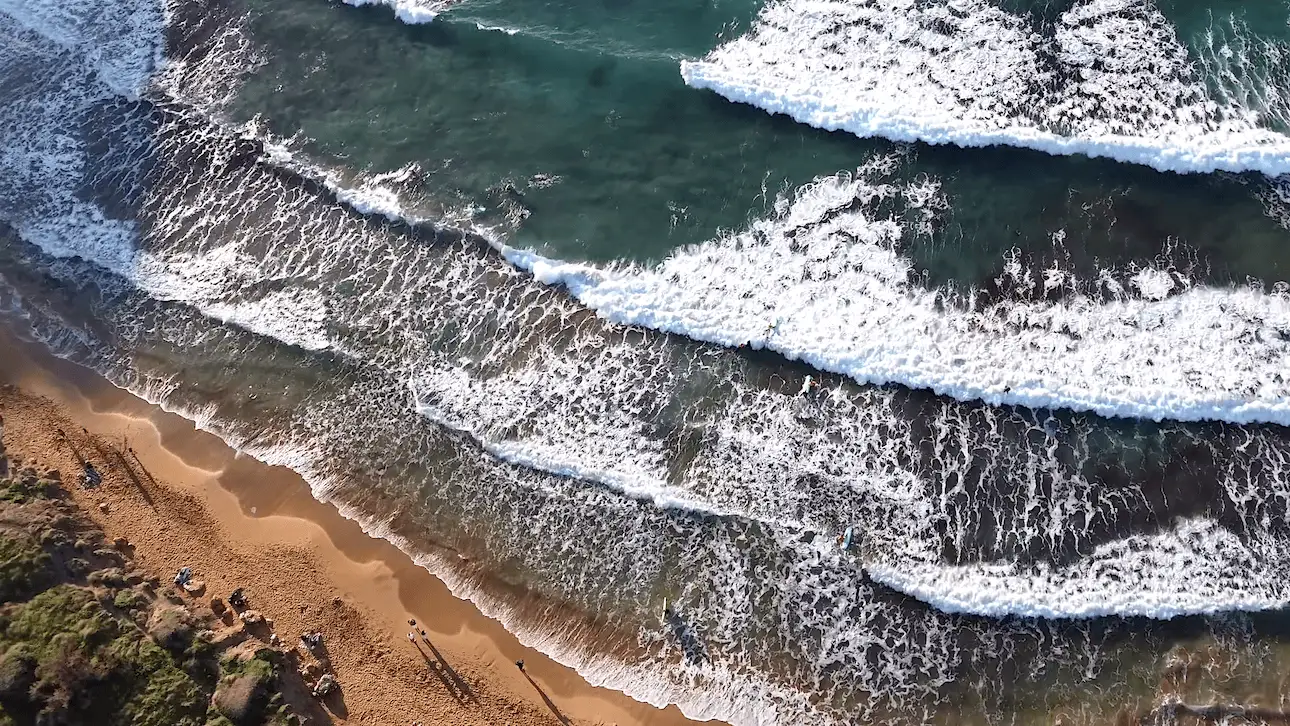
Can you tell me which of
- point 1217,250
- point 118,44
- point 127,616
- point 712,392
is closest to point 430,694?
point 127,616

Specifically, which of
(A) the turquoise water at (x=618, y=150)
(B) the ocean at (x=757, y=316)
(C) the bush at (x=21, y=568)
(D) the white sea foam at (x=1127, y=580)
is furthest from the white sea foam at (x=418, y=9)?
(D) the white sea foam at (x=1127, y=580)

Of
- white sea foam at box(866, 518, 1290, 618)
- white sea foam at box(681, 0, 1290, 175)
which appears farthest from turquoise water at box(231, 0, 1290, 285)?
white sea foam at box(866, 518, 1290, 618)

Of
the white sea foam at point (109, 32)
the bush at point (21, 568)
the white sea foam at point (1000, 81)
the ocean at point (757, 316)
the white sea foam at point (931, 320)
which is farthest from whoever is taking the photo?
the white sea foam at point (109, 32)

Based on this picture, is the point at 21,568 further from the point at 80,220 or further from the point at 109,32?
the point at 109,32

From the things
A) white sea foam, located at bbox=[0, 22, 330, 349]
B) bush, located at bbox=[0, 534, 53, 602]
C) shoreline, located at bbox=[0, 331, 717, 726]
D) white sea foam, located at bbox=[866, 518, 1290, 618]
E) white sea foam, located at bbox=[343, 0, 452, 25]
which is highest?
white sea foam, located at bbox=[343, 0, 452, 25]

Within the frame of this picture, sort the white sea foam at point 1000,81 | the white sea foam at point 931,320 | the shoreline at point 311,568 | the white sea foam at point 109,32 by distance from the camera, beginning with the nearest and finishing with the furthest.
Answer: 1. the shoreline at point 311,568
2. the white sea foam at point 931,320
3. the white sea foam at point 1000,81
4. the white sea foam at point 109,32

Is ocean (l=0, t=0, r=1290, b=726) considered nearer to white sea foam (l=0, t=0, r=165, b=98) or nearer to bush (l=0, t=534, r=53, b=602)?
white sea foam (l=0, t=0, r=165, b=98)

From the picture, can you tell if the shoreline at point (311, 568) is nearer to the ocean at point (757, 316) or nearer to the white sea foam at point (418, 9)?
the ocean at point (757, 316)

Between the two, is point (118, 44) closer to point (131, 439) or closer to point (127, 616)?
point (131, 439)
